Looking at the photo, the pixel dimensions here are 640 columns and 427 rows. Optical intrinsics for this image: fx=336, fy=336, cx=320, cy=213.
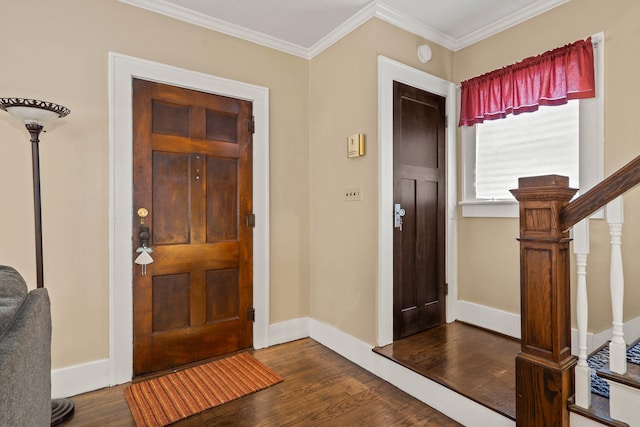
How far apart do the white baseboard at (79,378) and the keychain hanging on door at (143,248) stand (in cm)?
66

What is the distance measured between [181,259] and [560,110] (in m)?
2.98

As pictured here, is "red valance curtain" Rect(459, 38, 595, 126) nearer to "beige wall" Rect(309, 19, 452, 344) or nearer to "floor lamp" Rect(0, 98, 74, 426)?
"beige wall" Rect(309, 19, 452, 344)

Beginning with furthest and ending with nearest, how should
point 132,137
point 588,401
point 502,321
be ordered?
point 502,321 → point 132,137 → point 588,401

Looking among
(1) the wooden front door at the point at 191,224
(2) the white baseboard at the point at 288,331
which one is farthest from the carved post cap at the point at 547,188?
(2) the white baseboard at the point at 288,331

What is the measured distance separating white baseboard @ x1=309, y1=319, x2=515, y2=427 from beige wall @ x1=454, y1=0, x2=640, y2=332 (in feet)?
3.62

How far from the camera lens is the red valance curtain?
2201 millimetres

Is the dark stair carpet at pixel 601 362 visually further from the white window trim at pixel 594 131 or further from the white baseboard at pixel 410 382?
the white window trim at pixel 594 131

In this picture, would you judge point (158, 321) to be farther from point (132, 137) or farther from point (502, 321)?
point (502, 321)

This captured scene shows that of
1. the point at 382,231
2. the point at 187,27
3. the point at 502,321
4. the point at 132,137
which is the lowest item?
the point at 502,321

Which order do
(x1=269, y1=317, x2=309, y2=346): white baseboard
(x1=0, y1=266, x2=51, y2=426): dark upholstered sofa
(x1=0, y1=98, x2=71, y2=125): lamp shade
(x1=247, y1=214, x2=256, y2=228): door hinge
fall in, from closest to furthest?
(x1=0, y1=266, x2=51, y2=426): dark upholstered sofa
(x1=0, y1=98, x2=71, y2=125): lamp shade
(x1=247, y1=214, x2=256, y2=228): door hinge
(x1=269, y1=317, x2=309, y2=346): white baseboard

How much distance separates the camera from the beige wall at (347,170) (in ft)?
8.38

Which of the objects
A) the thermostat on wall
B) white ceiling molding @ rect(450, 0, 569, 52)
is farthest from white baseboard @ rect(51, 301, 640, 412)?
white ceiling molding @ rect(450, 0, 569, 52)

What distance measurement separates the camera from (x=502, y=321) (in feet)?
9.02

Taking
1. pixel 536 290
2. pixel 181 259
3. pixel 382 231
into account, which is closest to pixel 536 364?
pixel 536 290
